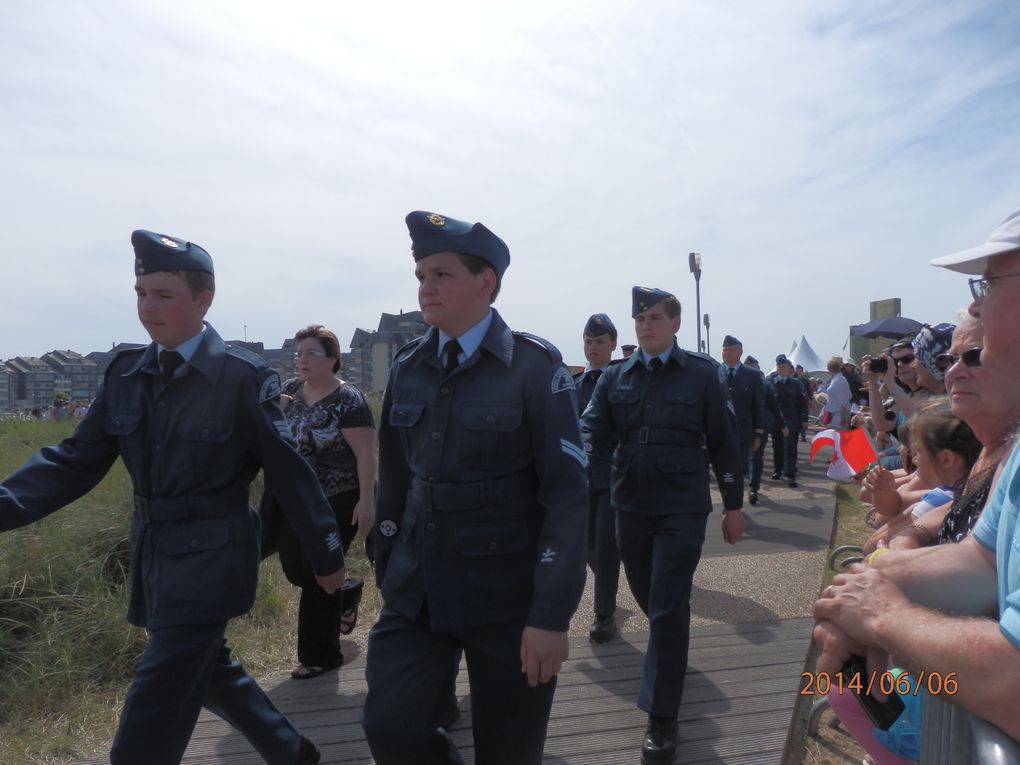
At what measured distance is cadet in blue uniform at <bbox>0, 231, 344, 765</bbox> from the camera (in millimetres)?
2596

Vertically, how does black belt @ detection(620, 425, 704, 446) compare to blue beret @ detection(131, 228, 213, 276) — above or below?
below

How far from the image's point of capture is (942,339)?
4250 millimetres

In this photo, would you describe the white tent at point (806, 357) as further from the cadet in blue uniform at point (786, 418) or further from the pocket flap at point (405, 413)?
the pocket flap at point (405, 413)

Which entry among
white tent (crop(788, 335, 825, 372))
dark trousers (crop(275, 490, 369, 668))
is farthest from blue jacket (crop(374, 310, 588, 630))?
white tent (crop(788, 335, 825, 372))

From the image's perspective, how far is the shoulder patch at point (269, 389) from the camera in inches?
113

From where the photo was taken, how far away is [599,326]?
242 inches

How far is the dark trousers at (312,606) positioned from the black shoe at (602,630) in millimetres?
1537

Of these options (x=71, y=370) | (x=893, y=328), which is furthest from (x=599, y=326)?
(x=71, y=370)

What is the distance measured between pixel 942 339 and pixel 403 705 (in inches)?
138

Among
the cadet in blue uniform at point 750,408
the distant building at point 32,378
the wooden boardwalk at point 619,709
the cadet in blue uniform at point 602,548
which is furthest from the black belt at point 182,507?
the distant building at point 32,378

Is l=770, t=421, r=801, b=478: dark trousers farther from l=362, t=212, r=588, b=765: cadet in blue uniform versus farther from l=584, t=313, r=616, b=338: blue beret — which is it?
l=362, t=212, r=588, b=765: cadet in blue uniform

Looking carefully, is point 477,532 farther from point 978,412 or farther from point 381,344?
point 381,344

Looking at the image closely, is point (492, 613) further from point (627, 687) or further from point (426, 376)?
point (627, 687)

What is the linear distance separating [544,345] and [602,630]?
289 cm
